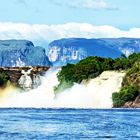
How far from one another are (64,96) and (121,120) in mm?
88345

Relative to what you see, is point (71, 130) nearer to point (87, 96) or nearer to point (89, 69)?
point (87, 96)

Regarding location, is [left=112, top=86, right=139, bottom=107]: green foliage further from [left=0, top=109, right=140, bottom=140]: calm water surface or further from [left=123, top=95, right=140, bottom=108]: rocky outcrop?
[left=0, top=109, right=140, bottom=140]: calm water surface

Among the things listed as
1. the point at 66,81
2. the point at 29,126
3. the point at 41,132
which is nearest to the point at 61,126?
the point at 29,126

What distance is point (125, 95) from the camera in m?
165

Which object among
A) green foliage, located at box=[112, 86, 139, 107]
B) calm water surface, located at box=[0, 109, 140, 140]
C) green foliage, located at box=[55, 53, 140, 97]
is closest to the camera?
calm water surface, located at box=[0, 109, 140, 140]

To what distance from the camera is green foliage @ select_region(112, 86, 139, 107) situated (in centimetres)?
16525

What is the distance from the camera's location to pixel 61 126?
9175cm

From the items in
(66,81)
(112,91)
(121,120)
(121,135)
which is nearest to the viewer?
(121,135)

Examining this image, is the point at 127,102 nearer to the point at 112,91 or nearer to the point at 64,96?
the point at 112,91

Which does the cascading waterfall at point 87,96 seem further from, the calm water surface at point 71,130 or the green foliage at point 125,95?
the calm water surface at point 71,130

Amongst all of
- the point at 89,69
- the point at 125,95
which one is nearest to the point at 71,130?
the point at 125,95

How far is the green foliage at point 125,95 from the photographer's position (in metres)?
165

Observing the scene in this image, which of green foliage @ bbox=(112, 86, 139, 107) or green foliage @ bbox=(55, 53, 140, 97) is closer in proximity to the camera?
green foliage @ bbox=(112, 86, 139, 107)

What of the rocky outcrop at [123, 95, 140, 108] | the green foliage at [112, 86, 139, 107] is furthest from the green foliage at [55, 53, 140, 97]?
the rocky outcrop at [123, 95, 140, 108]
